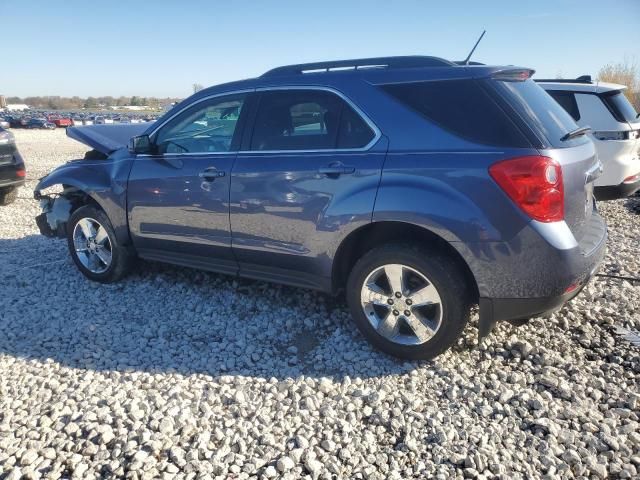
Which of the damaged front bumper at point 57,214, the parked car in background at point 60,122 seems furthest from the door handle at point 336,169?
the parked car in background at point 60,122

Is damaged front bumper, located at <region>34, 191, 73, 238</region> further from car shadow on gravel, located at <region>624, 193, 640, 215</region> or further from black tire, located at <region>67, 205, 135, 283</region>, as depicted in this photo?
car shadow on gravel, located at <region>624, 193, 640, 215</region>

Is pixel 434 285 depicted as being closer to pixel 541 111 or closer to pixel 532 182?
pixel 532 182

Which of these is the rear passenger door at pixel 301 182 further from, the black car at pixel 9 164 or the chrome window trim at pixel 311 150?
the black car at pixel 9 164

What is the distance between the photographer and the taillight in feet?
8.96

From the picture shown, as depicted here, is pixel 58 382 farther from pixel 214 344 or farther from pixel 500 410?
pixel 500 410

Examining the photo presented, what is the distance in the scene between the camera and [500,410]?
277 centimetres

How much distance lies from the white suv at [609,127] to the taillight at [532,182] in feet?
13.5

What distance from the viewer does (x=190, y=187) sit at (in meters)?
4.00

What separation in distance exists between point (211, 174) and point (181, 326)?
1226 mm

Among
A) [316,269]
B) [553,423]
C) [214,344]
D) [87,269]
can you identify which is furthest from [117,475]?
[87,269]

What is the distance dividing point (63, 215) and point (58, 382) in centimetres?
261

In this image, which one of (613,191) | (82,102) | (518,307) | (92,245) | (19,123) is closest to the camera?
(518,307)

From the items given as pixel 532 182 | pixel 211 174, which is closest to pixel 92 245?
pixel 211 174

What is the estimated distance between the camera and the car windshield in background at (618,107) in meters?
6.62
